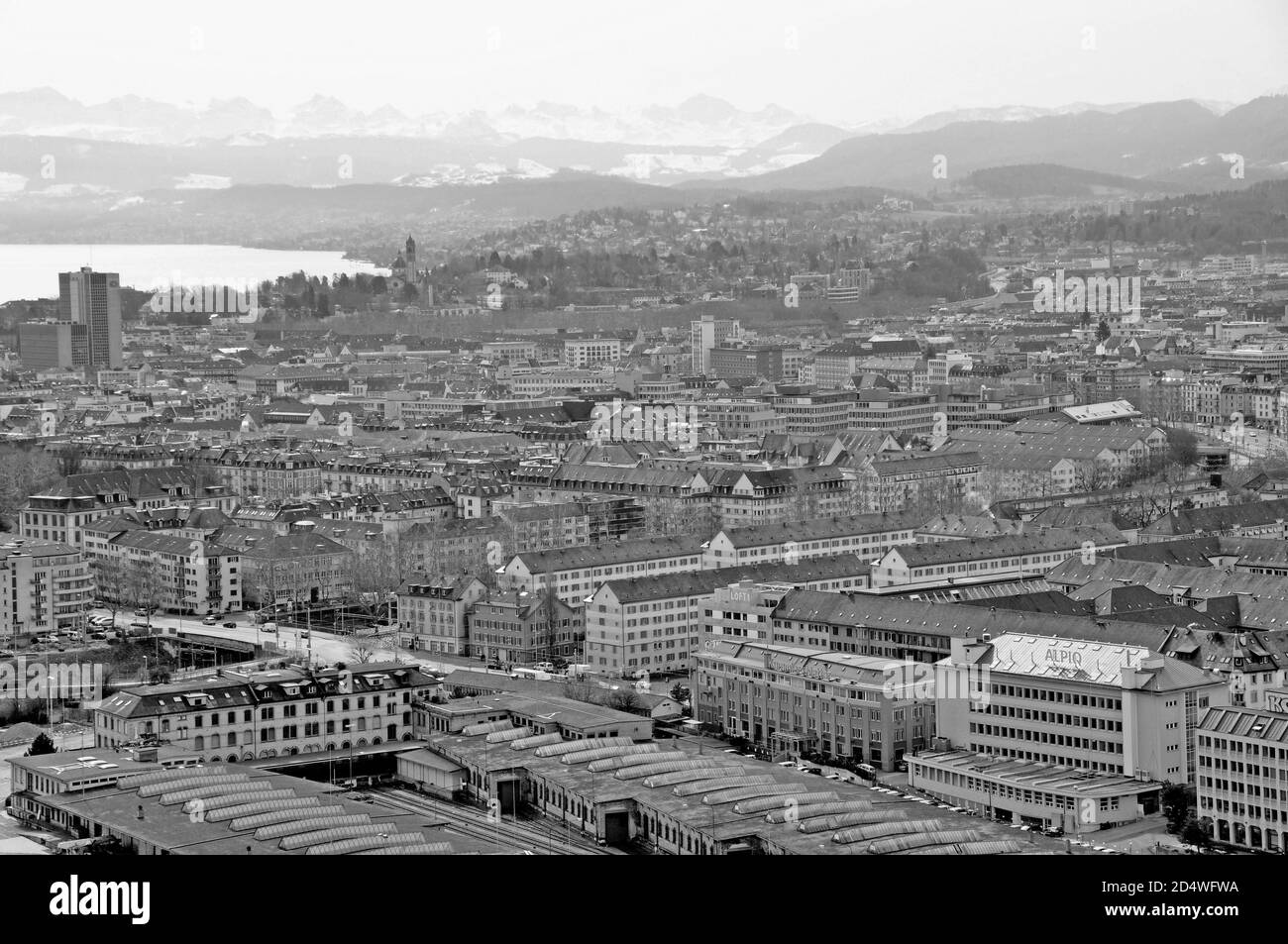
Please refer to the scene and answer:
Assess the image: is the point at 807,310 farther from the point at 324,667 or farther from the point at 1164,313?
the point at 324,667

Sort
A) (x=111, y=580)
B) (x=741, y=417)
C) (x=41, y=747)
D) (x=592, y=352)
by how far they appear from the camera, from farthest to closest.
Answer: (x=592, y=352), (x=741, y=417), (x=111, y=580), (x=41, y=747)

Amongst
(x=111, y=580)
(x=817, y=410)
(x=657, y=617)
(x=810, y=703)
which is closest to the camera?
(x=810, y=703)

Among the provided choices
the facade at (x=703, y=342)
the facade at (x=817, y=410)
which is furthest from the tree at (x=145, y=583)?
the facade at (x=703, y=342)

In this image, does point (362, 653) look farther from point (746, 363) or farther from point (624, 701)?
point (746, 363)

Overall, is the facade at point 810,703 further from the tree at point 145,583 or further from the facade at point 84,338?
the facade at point 84,338

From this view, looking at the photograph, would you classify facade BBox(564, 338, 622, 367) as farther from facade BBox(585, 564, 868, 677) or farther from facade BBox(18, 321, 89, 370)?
facade BBox(585, 564, 868, 677)

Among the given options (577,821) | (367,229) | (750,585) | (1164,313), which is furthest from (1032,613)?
(367,229)

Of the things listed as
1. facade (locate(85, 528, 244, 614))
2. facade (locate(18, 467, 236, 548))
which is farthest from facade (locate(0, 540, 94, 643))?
facade (locate(18, 467, 236, 548))

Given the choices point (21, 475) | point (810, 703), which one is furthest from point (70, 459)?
point (810, 703)
